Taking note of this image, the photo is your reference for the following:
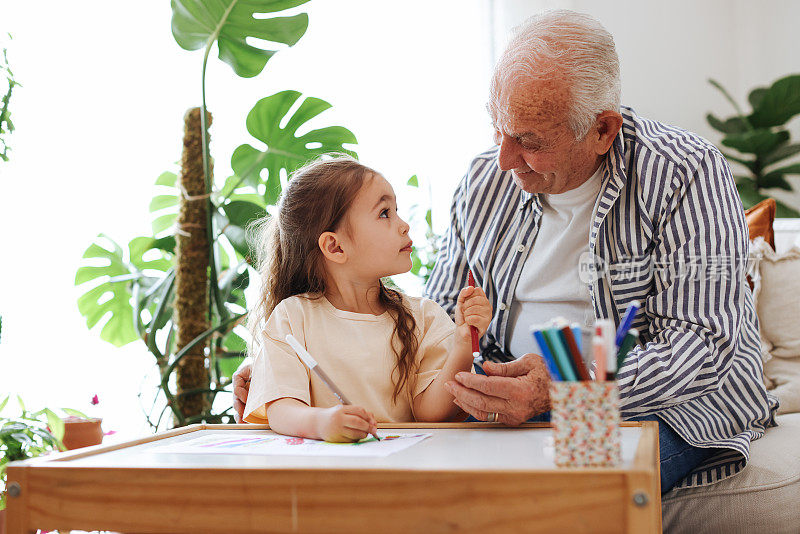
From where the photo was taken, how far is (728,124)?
3467 mm

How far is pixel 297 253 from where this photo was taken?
147 cm

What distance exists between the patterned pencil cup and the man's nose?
815 millimetres

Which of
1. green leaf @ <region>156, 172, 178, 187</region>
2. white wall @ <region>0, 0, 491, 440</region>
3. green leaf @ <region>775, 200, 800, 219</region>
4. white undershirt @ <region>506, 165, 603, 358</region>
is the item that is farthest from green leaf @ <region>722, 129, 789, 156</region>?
green leaf @ <region>156, 172, 178, 187</region>

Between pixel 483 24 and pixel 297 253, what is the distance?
2.10 m

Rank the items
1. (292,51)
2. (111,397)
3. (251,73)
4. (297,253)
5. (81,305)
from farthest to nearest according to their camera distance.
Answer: (292,51) → (111,397) → (81,305) → (251,73) → (297,253)

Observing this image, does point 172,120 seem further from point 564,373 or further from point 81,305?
point 564,373

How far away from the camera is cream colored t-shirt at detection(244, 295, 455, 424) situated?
1.25 meters

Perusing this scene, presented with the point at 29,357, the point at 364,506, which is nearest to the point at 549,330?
the point at 364,506

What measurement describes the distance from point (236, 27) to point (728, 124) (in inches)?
93.2

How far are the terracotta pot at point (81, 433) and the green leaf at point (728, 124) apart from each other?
9.33 feet

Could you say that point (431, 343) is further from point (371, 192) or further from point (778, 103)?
point (778, 103)

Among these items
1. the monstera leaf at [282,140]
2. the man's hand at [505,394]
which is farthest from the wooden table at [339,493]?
the monstera leaf at [282,140]

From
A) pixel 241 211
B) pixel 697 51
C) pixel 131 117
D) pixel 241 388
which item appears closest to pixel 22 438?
pixel 241 388

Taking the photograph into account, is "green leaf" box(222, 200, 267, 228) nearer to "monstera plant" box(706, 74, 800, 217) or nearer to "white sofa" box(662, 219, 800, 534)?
"white sofa" box(662, 219, 800, 534)
